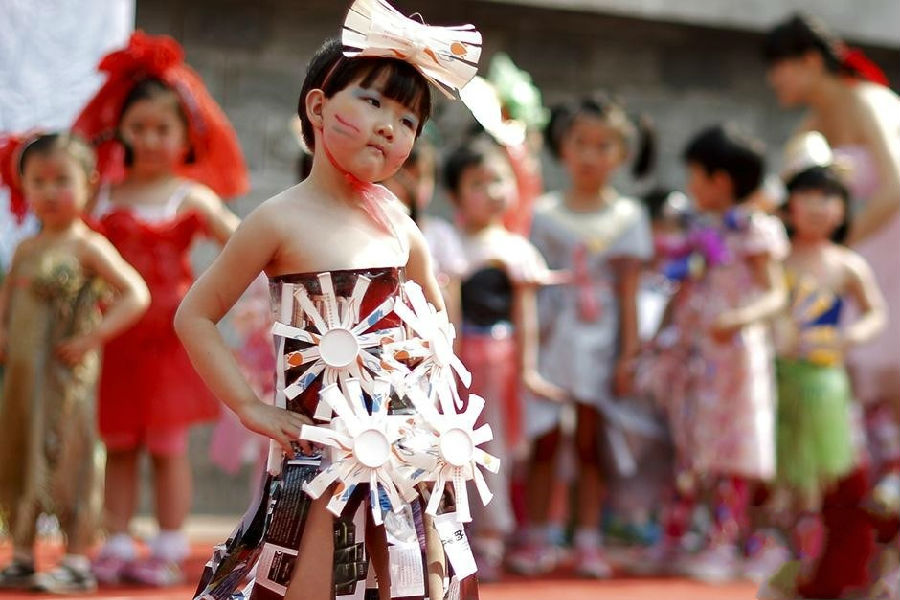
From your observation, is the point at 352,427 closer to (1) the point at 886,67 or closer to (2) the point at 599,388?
(2) the point at 599,388

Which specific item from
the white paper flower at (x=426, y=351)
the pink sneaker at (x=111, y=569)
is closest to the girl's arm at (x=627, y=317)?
the pink sneaker at (x=111, y=569)

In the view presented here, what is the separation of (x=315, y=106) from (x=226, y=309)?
0.41 meters

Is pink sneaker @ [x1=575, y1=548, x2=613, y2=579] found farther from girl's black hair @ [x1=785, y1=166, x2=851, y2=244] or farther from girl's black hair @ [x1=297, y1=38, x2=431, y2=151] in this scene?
girl's black hair @ [x1=297, y1=38, x2=431, y2=151]

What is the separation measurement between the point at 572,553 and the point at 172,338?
79.0 inches

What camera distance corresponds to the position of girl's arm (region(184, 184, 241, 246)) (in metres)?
4.61

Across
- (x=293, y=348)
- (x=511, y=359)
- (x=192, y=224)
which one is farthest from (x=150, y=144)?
(x=293, y=348)

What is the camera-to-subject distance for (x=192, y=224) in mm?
4645

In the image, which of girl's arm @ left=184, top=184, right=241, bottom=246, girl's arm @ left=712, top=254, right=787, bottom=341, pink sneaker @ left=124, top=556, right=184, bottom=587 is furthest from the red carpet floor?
girl's arm @ left=184, top=184, right=241, bottom=246

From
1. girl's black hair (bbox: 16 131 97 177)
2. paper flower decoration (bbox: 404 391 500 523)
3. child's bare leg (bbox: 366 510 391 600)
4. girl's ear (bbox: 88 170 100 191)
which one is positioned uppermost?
girl's black hair (bbox: 16 131 97 177)

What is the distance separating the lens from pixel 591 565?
5.15 m

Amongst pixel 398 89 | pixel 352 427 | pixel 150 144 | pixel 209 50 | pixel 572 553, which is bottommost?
pixel 572 553

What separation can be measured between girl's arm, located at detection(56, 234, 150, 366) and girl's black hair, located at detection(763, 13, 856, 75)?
2.69 metres

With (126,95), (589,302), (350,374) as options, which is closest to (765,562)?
(589,302)

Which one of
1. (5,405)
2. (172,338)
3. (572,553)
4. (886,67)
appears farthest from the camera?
(886,67)
